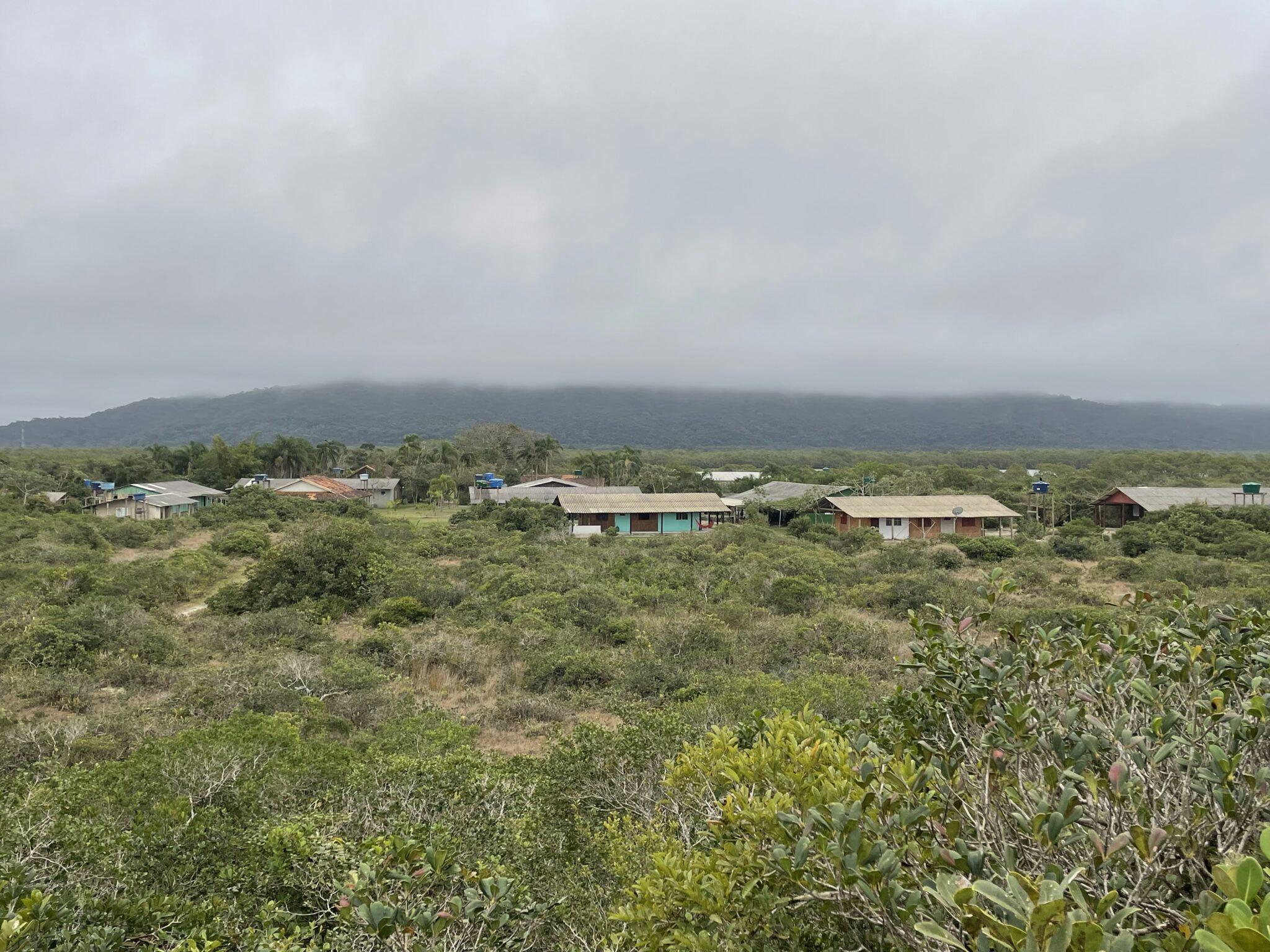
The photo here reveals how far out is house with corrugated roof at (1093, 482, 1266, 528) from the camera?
116 feet

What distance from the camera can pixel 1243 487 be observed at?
37156 mm

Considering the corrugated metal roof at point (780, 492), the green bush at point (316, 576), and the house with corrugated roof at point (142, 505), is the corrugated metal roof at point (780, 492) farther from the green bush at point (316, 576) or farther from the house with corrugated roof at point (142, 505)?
the house with corrugated roof at point (142, 505)

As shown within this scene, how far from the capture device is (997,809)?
2801 mm

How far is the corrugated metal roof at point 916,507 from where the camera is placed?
112 ft

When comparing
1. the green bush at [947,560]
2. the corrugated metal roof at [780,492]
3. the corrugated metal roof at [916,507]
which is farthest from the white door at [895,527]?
the green bush at [947,560]

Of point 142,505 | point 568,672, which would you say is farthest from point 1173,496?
point 142,505

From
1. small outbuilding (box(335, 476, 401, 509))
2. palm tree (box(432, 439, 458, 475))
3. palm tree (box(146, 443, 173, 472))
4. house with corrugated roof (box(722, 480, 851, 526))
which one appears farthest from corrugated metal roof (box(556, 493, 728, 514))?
palm tree (box(146, 443, 173, 472))

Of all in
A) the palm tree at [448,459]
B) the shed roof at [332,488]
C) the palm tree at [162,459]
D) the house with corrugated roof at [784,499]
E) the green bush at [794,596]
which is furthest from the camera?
the palm tree at [448,459]

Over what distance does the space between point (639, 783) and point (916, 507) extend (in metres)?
32.6

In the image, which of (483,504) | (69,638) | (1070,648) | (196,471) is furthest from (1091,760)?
(196,471)

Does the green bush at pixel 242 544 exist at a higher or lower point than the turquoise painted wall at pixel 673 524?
higher

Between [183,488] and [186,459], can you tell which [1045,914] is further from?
[186,459]

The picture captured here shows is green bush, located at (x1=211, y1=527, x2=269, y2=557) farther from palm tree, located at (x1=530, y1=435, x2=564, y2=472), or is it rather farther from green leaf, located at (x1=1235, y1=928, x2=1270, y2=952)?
palm tree, located at (x1=530, y1=435, x2=564, y2=472)

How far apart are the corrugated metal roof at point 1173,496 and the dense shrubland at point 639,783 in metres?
27.5
